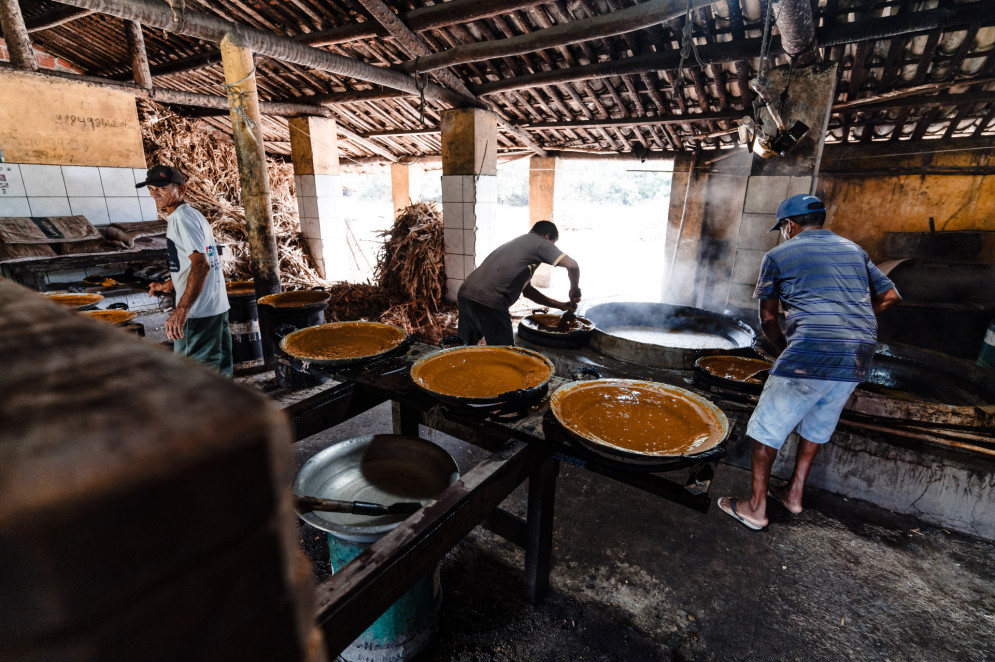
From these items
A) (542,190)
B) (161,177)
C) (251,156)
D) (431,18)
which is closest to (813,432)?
(161,177)

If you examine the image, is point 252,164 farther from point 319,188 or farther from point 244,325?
point 319,188

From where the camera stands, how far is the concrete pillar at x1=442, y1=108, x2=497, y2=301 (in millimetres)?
7855

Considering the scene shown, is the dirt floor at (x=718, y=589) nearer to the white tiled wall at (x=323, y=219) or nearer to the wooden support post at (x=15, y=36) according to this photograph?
the wooden support post at (x=15, y=36)

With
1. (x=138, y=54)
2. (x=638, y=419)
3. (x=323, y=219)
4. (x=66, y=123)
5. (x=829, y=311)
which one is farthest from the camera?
(x=323, y=219)

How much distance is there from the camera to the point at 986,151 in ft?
24.2

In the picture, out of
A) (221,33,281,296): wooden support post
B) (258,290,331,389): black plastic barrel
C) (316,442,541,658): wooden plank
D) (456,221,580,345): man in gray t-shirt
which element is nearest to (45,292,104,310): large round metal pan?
(258,290,331,389): black plastic barrel

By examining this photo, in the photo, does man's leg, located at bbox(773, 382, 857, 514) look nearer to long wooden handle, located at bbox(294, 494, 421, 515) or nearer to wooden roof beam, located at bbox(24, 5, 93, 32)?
long wooden handle, located at bbox(294, 494, 421, 515)

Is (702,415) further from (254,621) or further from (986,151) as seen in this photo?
(986,151)

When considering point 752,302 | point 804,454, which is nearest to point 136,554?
point 804,454

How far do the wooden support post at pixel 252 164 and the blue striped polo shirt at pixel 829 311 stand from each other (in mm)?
5000

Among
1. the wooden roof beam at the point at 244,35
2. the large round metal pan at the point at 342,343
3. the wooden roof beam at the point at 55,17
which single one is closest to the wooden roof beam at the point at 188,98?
the wooden roof beam at the point at 55,17

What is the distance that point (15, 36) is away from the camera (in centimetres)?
583

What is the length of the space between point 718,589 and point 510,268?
314 cm

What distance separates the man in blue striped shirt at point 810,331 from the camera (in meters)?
2.98
